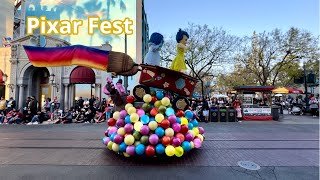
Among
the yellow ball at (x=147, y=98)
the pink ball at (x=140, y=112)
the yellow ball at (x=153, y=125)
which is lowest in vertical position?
the yellow ball at (x=153, y=125)

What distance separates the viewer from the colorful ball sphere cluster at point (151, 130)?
586cm

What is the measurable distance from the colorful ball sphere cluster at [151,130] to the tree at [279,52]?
75.0ft

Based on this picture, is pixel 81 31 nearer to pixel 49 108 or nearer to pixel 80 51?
pixel 49 108

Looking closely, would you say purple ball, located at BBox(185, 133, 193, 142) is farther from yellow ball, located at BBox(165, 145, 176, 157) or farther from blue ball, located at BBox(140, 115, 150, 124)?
blue ball, located at BBox(140, 115, 150, 124)

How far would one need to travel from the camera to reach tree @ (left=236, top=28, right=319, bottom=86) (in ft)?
83.7

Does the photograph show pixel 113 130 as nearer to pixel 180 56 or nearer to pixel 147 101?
pixel 147 101

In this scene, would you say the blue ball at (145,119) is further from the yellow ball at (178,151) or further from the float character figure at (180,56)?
the float character figure at (180,56)

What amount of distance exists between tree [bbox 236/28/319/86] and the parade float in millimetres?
22392

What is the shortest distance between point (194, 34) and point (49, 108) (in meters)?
15.6

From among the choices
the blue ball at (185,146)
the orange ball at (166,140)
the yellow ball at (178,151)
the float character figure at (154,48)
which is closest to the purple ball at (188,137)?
the blue ball at (185,146)

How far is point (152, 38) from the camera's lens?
694 cm

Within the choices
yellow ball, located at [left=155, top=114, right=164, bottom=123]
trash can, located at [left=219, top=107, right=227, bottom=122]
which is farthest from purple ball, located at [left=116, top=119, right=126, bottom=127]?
trash can, located at [left=219, top=107, right=227, bottom=122]

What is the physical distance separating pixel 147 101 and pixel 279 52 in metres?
24.3

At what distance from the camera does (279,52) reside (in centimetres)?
2633
